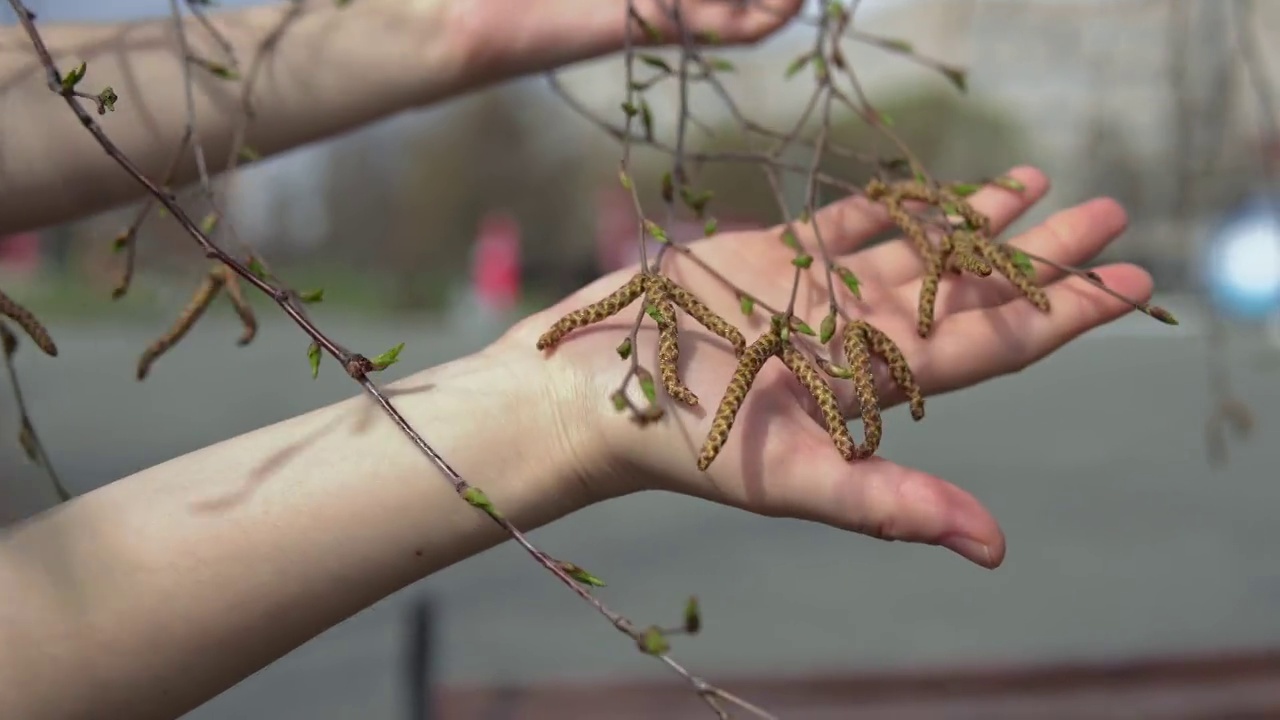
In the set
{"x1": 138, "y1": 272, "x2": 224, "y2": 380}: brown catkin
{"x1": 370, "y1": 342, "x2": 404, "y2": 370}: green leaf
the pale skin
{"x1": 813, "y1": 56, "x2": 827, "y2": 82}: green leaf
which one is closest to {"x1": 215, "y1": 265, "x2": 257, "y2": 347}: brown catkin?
{"x1": 138, "y1": 272, "x2": 224, "y2": 380}: brown catkin

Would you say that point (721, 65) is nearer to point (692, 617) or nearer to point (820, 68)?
point (820, 68)

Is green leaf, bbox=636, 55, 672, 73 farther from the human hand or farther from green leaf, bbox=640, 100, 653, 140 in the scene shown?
the human hand

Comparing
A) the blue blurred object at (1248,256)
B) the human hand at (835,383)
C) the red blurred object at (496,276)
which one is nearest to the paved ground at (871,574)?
the blue blurred object at (1248,256)

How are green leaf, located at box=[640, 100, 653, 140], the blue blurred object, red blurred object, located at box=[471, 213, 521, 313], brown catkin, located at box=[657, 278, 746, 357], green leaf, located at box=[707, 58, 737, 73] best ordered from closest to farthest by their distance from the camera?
brown catkin, located at box=[657, 278, 746, 357] < green leaf, located at box=[640, 100, 653, 140] < green leaf, located at box=[707, 58, 737, 73] < the blue blurred object < red blurred object, located at box=[471, 213, 521, 313]

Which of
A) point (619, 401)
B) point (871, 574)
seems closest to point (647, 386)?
point (619, 401)

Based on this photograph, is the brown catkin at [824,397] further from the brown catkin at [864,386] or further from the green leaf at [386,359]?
the green leaf at [386,359]
